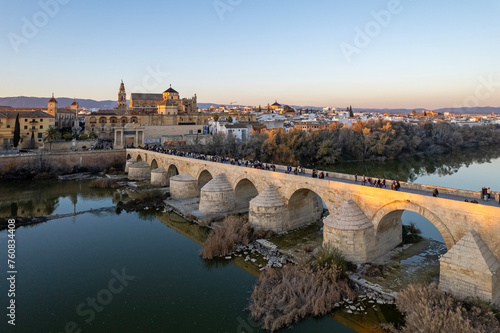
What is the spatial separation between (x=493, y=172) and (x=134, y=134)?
3654 centimetres

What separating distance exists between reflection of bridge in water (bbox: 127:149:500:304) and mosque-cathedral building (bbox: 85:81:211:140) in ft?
91.1

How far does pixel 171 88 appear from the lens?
5566 cm

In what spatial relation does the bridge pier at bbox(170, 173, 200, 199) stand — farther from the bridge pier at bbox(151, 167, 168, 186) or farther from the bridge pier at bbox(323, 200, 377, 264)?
the bridge pier at bbox(323, 200, 377, 264)

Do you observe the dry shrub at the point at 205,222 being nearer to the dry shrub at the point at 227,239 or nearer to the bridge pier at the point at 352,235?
the dry shrub at the point at 227,239

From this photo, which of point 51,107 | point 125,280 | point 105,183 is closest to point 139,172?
point 105,183

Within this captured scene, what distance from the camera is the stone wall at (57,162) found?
1035 inches

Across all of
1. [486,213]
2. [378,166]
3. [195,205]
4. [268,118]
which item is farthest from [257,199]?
[268,118]

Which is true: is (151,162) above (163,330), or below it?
above

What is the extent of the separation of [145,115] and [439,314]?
1786 inches

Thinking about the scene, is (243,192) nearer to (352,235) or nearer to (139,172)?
(352,235)

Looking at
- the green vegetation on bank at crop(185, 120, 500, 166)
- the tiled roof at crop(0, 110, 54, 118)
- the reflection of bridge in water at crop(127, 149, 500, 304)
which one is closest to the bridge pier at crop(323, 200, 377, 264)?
the reflection of bridge in water at crop(127, 149, 500, 304)

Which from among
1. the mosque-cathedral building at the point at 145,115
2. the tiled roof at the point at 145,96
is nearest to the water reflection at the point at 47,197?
the mosque-cathedral building at the point at 145,115

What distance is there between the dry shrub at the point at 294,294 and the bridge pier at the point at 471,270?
89.0 inches

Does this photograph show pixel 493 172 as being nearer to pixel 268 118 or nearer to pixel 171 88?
pixel 268 118
